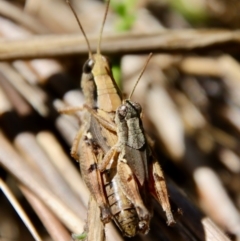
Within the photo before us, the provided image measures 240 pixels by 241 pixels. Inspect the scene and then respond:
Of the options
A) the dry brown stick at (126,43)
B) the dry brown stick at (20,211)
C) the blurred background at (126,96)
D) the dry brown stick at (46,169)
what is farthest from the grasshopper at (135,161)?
the dry brown stick at (126,43)

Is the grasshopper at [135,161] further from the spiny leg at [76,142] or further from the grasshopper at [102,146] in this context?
the spiny leg at [76,142]

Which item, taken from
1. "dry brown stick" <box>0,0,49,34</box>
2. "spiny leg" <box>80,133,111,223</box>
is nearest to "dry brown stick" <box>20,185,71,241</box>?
"spiny leg" <box>80,133,111,223</box>

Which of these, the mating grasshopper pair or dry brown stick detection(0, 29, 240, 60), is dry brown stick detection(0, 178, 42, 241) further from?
dry brown stick detection(0, 29, 240, 60)

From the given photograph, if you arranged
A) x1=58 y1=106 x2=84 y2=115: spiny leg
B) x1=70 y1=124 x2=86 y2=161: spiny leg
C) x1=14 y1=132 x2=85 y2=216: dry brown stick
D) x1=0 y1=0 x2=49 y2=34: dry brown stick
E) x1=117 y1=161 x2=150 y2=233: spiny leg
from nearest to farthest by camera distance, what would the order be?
x1=117 y1=161 x2=150 y2=233: spiny leg
x1=14 y1=132 x2=85 y2=216: dry brown stick
x1=70 y1=124 x2=86 y2=161: spiny leg
x1=58 y1=106 x2=84 y2=115: spiny leg
x1=0 y1=0 x2=49 y2=34: dry brown stick

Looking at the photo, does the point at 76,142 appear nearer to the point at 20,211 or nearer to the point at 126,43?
the point at 20,211

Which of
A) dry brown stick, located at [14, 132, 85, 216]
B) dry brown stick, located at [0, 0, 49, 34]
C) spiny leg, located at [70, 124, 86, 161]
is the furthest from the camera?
dry brown stick, located at [0, 0, 49, 34]

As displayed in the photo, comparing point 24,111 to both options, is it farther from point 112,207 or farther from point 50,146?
point 112,207
